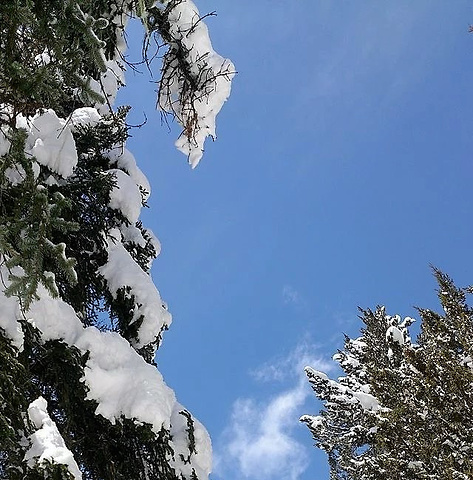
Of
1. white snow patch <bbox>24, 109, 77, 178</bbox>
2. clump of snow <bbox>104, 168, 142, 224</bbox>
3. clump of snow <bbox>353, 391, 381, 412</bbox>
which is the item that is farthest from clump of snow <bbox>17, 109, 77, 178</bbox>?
clump of snow <bbox>353, 391, 381, 412</bbox>

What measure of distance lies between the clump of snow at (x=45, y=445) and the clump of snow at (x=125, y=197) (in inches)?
110

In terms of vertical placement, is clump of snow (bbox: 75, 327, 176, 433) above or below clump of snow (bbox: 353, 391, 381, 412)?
below

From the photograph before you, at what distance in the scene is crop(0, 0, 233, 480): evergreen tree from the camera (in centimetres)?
319

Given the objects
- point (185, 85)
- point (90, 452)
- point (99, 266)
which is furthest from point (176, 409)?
point (185, 85)

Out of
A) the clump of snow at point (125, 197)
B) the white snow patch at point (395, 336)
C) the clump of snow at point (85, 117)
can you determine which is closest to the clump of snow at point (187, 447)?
the clump of snow at point (125, 197)

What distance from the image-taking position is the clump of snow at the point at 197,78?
5.06 m

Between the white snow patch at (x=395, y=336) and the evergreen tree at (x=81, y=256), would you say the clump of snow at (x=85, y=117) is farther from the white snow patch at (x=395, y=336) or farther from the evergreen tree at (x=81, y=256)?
Result: the white snow patch at (x=395, y=336)

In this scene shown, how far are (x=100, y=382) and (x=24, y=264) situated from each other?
65.4 inches

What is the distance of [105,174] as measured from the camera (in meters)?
6.06

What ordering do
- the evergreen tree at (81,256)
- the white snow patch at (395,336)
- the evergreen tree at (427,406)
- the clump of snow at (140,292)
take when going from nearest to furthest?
the evergreen tree at (81,256)
the clump of snow at (140,292)
the evergreen tree at (427,406)
the white snow patch at (395,336)

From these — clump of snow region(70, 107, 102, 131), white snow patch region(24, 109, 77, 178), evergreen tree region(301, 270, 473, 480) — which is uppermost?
evergreen tree region(301, 270, 473, 480)

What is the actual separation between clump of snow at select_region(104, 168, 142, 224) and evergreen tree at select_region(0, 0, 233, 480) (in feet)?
0.04

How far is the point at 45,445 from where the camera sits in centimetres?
A: 344

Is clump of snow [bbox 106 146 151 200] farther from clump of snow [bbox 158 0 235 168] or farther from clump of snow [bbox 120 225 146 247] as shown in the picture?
clump of snow [bbox 158 0 235 168]
